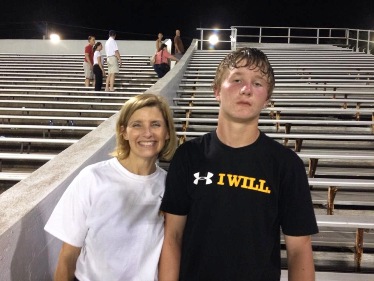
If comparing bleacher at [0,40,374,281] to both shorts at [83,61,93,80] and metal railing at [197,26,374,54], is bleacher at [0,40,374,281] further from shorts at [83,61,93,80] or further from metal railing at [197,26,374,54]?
metal railing at [197,26,374,54]

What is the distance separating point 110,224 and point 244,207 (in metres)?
0.51

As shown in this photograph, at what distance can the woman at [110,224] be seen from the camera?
A: 5.00ft

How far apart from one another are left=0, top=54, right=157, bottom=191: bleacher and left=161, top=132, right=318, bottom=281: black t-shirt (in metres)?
2.87

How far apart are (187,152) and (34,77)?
9861 millimetres

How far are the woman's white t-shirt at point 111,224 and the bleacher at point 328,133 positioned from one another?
58.6 inches

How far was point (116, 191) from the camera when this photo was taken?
60.9 inches

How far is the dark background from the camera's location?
1369 inches

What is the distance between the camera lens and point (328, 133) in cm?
551

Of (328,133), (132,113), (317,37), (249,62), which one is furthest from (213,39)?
(249,62)

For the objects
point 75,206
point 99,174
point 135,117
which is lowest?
point 75,206

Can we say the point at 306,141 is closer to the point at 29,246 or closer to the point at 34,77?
the point at 29,246

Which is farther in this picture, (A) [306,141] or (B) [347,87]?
(B) [347,87]

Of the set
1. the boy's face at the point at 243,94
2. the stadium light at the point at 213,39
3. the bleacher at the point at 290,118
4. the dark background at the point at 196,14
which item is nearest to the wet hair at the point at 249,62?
the boy's face at the point at 243,94

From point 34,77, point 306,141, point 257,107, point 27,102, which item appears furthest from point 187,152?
point 34,77
